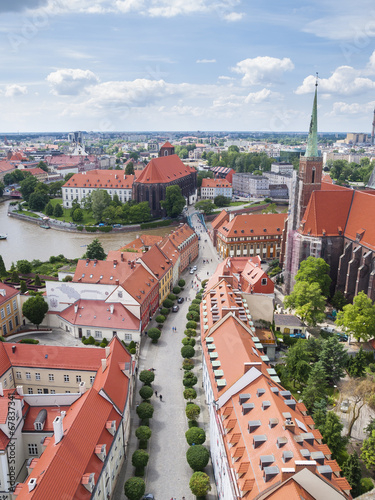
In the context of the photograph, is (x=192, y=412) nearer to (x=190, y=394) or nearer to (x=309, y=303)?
(x=190, y=394)

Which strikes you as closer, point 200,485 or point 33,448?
point 200,485

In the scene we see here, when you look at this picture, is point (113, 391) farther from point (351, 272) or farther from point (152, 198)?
point (152, 198)

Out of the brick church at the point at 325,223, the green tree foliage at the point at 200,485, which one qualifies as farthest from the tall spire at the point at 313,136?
the green tree foliage at the point at 200,485

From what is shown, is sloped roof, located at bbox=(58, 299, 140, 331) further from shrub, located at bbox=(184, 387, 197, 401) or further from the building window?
the building window

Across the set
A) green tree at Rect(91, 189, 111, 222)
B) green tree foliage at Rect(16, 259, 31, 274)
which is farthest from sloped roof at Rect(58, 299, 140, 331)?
green tree at Rect(91, 189, 111, 222)

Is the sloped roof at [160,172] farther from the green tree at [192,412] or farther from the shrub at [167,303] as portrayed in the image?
the green tree at [192,412]

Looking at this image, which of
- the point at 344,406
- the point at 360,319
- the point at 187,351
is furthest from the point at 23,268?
the point at 344,406
